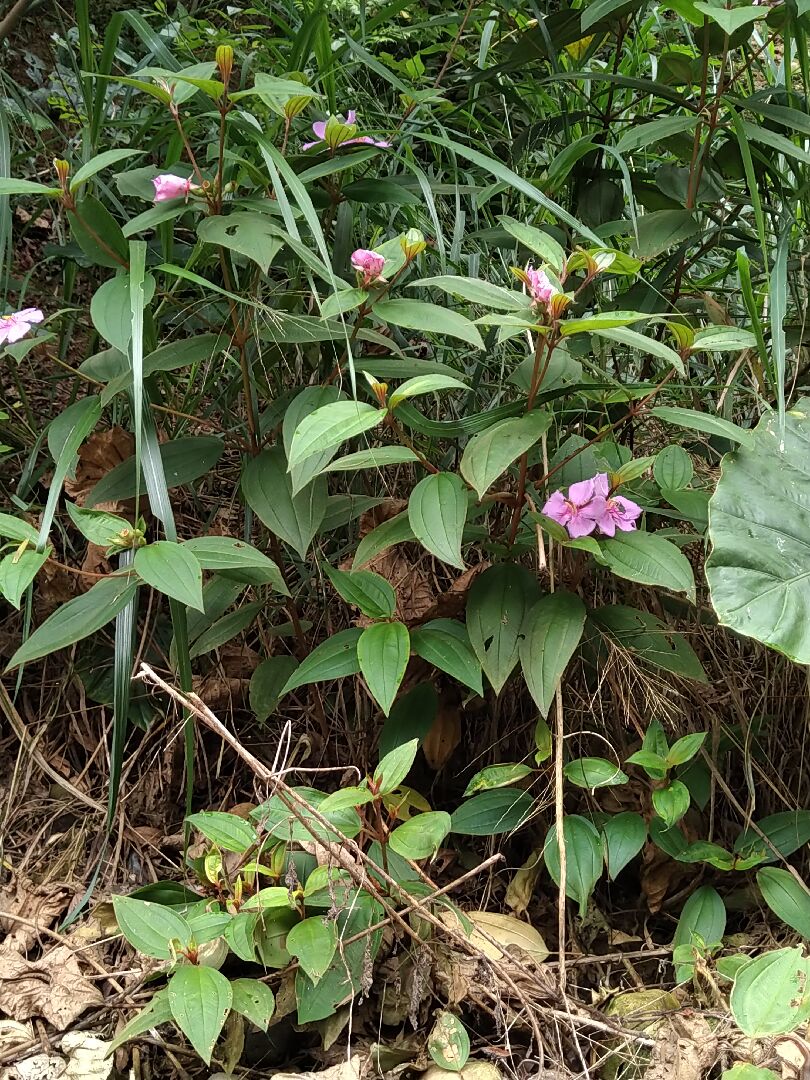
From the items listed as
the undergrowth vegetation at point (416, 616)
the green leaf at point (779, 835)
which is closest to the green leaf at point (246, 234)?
the undergrowth vegetation at point (416, 616)

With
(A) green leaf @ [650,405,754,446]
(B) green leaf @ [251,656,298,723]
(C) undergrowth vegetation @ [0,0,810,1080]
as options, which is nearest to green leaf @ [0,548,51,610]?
(C) undergrowth vegetation @ [0,0,810,1080]

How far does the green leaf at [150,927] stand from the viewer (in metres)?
0.84

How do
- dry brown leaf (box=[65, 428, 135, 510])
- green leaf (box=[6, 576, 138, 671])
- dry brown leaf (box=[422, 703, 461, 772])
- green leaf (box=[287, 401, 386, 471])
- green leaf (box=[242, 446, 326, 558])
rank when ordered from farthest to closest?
1. dry brown leaf (box=[65, 428, 135, 510])
2. dry brown leaf (box=[422, 703, 461, 772])
3. green leaf (box=[242, 446, 326, 558])
4. green leaf (box=[6, 576, 138, 671])
5. green leaf (box=[287, 401, 386, 471])

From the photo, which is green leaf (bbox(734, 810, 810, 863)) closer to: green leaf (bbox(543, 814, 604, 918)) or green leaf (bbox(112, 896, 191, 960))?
green leaf (bbox(543, 814, 604, 918))

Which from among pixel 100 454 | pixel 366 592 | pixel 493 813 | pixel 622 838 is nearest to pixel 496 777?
pixel 493 813

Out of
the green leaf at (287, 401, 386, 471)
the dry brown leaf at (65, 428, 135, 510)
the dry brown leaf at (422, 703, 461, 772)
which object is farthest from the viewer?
the dry brown leaf at (65, 428, 135, 510)

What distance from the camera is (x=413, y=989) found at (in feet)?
2.98

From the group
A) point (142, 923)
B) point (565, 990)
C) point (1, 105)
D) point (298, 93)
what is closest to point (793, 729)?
point (565, 990)

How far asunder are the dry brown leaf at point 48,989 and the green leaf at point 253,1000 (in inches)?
8.5

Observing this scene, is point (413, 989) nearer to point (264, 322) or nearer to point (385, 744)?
point (385, 744)

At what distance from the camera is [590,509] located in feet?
3.31

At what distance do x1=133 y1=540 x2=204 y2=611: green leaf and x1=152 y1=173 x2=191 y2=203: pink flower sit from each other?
16.3 inches

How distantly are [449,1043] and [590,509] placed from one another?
573mm

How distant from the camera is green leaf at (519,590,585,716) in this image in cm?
96
